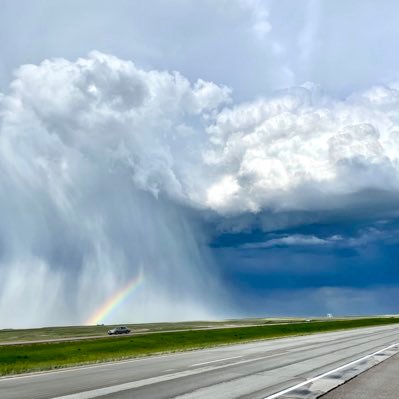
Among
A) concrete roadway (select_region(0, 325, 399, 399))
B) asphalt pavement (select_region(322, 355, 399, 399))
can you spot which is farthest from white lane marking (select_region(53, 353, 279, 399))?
asphalt pavement (select_region(322, 355, 399, 399))

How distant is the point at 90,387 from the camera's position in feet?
53.4

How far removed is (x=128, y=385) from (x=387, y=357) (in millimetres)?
17676

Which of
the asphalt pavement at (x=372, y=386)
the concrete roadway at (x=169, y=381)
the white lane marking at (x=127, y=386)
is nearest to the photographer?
the asphalt pavement at (x=372, y=386)

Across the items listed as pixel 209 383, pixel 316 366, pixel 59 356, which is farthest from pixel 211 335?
pixel 209 383

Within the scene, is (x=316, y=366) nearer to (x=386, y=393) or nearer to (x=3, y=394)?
(x=386, y=393)

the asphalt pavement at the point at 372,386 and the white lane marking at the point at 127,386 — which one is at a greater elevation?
the white lane marking at the point at 127,386

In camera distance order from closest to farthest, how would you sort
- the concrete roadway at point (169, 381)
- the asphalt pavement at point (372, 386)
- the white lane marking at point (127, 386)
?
the asphalt pavement at point (372, 386)
the white lane marking at point (127, 386)
the concrete roadway at point (169, 381)

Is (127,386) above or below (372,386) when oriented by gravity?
above

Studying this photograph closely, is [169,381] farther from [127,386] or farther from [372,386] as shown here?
[372,386]

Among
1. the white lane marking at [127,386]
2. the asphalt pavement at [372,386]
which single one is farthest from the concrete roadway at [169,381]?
the asphalt pavement at [372,386]

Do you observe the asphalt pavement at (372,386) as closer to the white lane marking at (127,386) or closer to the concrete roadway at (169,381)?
the concrete roadway at (169,381)

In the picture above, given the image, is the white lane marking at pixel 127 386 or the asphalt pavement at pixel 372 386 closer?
the asphalt pavement at pixel 372 386

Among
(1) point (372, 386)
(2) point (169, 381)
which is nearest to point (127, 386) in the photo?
(2) point (169, 381)

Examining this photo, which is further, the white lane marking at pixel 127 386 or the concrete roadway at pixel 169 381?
the concrete roadway at pixel 169 381
